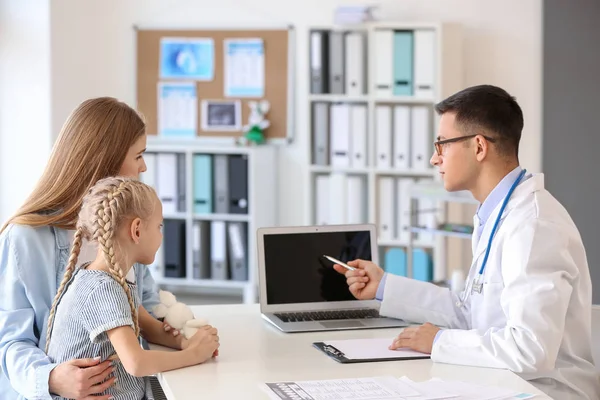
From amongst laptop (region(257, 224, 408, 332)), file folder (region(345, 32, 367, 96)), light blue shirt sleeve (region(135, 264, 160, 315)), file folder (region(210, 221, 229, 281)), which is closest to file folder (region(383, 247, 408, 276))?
file folder (region(345, 32, 367, 96))

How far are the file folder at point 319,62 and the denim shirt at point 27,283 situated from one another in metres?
3.22

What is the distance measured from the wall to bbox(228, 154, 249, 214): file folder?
1.78 metres

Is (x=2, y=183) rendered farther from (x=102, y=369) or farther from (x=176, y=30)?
(x=102, y=369)

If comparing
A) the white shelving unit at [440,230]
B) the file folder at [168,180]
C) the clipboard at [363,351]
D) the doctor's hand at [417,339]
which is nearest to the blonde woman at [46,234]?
the clipboard at [363,351]

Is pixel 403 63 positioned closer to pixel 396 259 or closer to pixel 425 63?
pixel 425 63

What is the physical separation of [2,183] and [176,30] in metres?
1.45

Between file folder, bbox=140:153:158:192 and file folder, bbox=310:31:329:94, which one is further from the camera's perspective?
file folder, bbox=140:153:158:192

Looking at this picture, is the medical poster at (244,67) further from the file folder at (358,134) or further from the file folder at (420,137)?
the file folder at (420,137)

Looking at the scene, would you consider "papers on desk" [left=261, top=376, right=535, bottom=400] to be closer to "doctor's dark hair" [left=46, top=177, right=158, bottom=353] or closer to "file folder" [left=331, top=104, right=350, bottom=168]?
"doctor's dark hair" [left=46, top=177, right=158, bottom=353]

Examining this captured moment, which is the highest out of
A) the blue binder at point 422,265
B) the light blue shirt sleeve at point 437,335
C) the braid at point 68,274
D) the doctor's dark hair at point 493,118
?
the doctor's dark hair at point 493,118

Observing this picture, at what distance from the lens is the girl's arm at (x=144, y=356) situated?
1.87 metres

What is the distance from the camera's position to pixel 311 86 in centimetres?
524

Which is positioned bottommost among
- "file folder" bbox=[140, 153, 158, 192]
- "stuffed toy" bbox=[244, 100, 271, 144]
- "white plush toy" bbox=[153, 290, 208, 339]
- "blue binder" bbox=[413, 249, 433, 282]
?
"blue binder" bbox=[413, 249, 433, 282]

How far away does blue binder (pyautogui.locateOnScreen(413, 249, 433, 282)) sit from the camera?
16.9 feet
